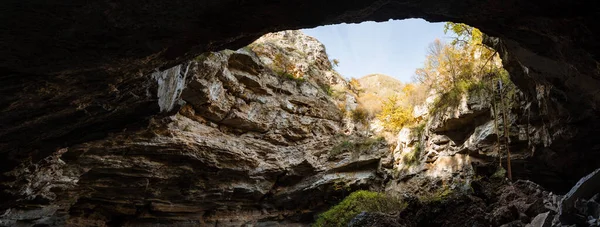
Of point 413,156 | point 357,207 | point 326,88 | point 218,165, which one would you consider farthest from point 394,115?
point 218,165

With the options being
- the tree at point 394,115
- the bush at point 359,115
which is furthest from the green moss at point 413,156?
the bush at point 359,115

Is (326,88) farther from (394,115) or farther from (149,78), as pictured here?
(149,78)

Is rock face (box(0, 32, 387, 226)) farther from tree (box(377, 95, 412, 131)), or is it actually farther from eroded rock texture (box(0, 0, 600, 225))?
tree (box(377, 95, 412, 131))

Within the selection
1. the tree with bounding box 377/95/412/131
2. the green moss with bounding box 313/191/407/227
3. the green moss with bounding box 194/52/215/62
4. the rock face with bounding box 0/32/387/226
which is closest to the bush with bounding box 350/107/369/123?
the tree with bounding box 377/95/412/131

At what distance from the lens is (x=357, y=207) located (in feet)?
43.8

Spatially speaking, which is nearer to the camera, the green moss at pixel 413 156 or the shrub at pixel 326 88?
the green moss at pixel 413 156

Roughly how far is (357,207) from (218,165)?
597 cm

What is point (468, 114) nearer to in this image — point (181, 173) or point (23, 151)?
point (181, 173)

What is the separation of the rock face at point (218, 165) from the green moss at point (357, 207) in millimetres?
1752

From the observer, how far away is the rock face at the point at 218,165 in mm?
12141

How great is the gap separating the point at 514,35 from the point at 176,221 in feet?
47.5

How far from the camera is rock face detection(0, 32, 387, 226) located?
12.1 m

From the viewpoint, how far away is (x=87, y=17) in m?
3.57

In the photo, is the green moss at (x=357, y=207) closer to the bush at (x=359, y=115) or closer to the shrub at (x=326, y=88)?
the bush at (x=359, y=115)
